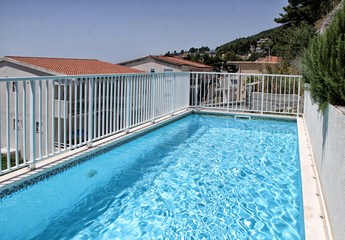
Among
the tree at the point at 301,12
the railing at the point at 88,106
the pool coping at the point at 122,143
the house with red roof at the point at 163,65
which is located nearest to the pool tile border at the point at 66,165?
the pool coping at the point at 122,143

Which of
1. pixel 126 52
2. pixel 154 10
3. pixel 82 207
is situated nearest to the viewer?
pixel 82 207

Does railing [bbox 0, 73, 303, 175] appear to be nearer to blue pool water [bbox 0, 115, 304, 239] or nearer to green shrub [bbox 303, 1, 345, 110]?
blue pool water [bbox 0, 115, 304, 239]

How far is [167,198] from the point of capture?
3496 millimetres

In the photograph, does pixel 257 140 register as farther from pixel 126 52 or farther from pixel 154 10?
A: pixel 126 52

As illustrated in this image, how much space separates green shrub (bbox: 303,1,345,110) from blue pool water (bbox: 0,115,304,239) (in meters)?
1.23

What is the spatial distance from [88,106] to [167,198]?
6.93 ft

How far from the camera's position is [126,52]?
2205 inches

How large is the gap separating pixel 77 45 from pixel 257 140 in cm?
6341

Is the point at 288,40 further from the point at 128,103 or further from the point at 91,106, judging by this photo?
the point at 91,106

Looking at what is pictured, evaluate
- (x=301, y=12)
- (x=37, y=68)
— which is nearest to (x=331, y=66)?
(x=37, y=68)

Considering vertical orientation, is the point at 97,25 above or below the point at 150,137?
above

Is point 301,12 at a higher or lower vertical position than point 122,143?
higher

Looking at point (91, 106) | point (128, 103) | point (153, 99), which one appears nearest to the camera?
point (91, 106)

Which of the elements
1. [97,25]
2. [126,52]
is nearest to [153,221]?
[126,52]
